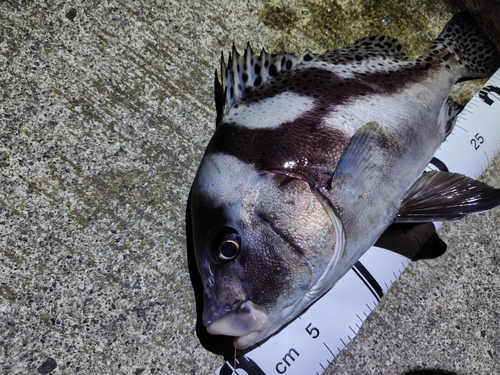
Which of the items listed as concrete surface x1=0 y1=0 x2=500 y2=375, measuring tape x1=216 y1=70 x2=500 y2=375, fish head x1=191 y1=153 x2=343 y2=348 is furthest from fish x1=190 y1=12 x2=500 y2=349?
concrete surface x1=0 y1=0 x2=500 y2=375

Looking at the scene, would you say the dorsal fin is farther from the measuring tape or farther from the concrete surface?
the measuring tape

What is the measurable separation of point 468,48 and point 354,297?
151 cm

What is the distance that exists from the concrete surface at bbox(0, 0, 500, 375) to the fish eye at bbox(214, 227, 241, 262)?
463mm

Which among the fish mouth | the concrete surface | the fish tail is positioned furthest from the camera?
the fish tail

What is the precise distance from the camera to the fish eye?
5.53ft

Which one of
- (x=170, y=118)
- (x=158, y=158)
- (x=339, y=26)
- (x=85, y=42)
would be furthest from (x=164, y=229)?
(x=339, y=26)

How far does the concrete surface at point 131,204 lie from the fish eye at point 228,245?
0.46 m

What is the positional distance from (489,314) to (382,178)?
113cm

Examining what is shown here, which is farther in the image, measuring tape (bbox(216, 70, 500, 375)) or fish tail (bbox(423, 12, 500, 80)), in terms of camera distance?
fish tail (bbox(423, 12, 500, 80))

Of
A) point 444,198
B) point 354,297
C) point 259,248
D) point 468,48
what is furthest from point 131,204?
point 468,48

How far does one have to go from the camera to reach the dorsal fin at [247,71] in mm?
2016

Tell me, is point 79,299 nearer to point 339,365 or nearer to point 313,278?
point 313,278

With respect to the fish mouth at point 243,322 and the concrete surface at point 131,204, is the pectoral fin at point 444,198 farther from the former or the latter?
the fish mouth at point 243,322

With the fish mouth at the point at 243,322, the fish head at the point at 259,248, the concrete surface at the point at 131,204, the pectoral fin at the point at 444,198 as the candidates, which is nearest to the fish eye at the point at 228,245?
the fish head at the point at 259,248
